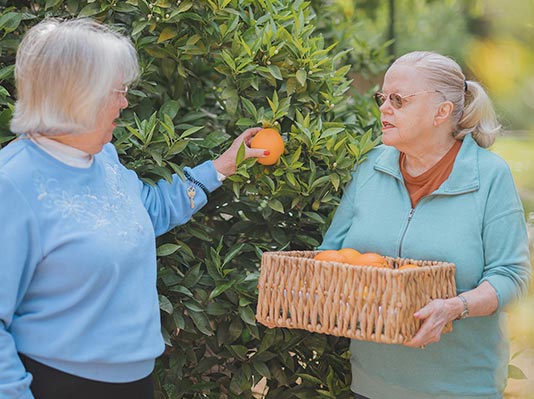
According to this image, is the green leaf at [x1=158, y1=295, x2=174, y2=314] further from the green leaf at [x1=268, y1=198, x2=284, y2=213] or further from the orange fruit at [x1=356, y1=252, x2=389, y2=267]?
the orange fruit at [x1=356, y1=252, x2=389, y2=267]

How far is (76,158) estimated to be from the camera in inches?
66.4

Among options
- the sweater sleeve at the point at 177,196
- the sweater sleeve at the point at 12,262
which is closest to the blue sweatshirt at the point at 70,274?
the sweater sleeve at the point at 12,262

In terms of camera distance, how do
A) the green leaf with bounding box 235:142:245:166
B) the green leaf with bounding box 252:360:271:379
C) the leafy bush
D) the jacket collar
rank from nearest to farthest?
the jacket collar
the green leaf with bounding box 235:142:245:166
the leafy bush
the green leaf with bounding box 252:360:271:379

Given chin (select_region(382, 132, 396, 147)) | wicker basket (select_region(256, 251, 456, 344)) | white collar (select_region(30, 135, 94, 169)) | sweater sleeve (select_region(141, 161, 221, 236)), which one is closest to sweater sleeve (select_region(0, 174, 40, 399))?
white collar (select_region(30, 135, 94, 169))

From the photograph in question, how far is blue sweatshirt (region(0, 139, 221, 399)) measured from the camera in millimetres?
1541

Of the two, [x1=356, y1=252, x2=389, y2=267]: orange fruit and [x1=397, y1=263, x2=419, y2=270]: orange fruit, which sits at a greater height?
A: [x1=397, y1=263, x2=419, y2=270]: orange fruit

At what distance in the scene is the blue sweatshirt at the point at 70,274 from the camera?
5.06 ft

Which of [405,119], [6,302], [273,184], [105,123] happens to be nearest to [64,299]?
[6,302]

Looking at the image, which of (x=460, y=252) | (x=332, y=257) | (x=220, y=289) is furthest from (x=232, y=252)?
(x=460, y=252)

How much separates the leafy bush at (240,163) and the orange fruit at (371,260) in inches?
17.4

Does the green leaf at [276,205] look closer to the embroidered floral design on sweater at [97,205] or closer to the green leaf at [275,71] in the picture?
the green leaf at [275,71]

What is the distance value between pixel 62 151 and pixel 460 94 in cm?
114

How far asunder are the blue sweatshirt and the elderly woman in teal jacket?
0.71m

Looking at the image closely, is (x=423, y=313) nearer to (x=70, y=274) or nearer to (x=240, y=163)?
(x=240, y=163)
